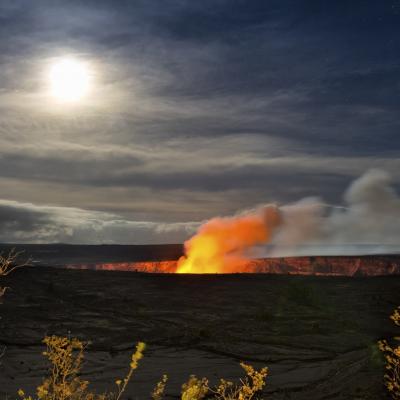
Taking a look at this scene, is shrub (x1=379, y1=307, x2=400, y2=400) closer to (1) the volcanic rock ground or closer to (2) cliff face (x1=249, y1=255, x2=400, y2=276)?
(1) the volcanic rock ground

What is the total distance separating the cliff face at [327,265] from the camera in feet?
194

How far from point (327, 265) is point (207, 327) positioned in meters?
42.4

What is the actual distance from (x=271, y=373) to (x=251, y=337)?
15.5ft

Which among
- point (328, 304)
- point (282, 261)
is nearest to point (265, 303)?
point (328, 304)

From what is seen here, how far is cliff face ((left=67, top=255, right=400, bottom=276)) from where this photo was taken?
59188mm

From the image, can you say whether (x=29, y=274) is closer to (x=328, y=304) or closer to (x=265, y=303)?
(x=265, y=303)

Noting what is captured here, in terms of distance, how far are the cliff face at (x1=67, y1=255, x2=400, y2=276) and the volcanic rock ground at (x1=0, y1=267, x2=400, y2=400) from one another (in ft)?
71.6

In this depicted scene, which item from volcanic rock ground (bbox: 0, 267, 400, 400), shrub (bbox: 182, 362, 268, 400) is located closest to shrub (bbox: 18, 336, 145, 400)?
shrub (bbox: 182, 362, 268, 400)

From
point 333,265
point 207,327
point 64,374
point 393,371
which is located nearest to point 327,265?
point 333,265

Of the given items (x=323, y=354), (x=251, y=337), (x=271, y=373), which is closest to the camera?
(x=271, y=373)

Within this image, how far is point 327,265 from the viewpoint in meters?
60.5

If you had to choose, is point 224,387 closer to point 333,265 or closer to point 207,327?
point 207,327

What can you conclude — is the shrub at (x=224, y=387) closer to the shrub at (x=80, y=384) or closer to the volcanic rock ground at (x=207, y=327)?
the shrub at (x=80, y=384)

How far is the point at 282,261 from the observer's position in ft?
204
